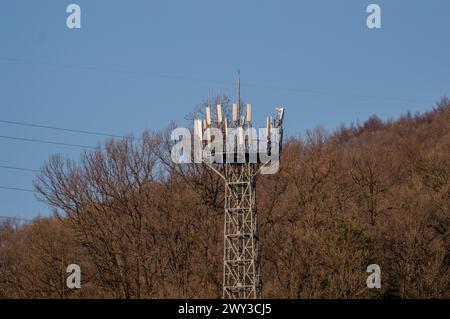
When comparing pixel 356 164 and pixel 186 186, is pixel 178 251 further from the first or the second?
pixel 356 164

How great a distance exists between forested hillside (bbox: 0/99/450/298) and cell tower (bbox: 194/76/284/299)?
53.4 ft

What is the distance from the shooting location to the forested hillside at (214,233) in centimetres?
5338

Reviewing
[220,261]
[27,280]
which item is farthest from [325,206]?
[27,280]

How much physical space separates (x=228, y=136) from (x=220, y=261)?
68.9 feet

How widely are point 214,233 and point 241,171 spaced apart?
21104 millimetres

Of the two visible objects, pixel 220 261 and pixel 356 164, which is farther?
pixel 356 164

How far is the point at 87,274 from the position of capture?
188 feet

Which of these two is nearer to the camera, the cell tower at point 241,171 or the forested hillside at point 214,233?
the cell tower at point 241,171

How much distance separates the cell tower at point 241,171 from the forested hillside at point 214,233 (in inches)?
641

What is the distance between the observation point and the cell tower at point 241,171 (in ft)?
113

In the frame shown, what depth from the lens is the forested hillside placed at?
53.4m

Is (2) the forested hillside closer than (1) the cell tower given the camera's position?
No

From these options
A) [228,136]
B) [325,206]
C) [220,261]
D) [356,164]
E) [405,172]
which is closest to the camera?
[228,136]

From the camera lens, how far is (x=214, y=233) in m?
56.6
